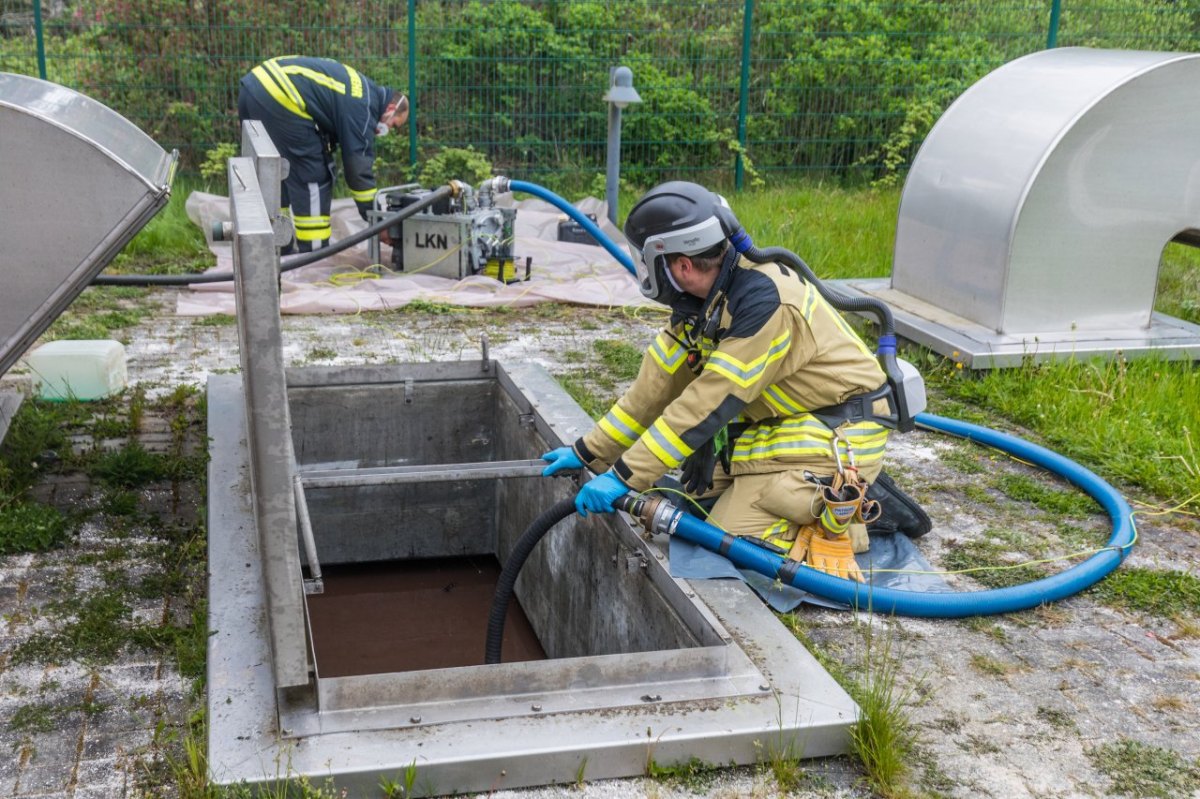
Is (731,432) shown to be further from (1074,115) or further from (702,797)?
(1074,115)

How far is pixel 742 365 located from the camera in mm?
3564

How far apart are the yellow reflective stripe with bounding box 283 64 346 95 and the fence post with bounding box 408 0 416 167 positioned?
2.26 meters

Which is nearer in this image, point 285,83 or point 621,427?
point 621,427

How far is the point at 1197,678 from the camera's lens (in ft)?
11.0

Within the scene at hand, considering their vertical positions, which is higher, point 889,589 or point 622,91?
point 622,91

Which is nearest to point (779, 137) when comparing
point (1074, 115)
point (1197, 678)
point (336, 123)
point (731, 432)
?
point (336, 123)

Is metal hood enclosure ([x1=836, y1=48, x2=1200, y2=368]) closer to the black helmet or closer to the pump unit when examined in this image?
the black helmet

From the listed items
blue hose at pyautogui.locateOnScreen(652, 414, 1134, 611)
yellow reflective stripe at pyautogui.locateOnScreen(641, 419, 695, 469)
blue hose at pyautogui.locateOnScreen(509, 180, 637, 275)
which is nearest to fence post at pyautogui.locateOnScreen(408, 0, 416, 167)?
blue hose at pyautogui.locateOnScreen(509, 180, 637, 275)

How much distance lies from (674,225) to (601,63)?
838 centimetres

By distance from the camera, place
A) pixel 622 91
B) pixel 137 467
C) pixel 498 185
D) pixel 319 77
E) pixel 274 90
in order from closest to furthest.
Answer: pixel 137 467
pixel 498 185
pixel 274 90
pixel 319 77
pixel 622 91

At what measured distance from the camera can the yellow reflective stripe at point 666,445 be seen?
361cm

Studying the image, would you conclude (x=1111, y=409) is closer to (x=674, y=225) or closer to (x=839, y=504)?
(x=839, y=504)

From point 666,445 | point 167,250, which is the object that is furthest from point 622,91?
point 666,445

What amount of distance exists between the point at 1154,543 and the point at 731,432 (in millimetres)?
1637
